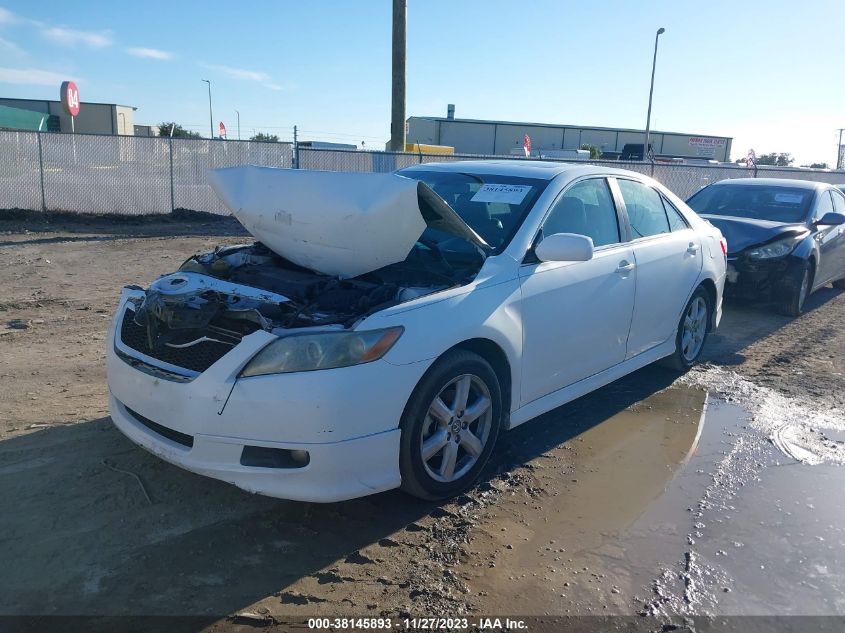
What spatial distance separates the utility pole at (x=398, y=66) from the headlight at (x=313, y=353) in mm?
11683

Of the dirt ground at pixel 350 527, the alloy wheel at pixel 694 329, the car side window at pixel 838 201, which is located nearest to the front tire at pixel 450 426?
the dirt ground at pixel 350 527

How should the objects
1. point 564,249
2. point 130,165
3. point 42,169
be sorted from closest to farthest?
1. point 564,249
2. point 42,169
3. point 130,165

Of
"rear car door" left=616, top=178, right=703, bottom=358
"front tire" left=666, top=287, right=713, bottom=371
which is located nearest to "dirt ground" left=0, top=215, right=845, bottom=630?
"front tire" left=666, top=287, right=713, bottom=371

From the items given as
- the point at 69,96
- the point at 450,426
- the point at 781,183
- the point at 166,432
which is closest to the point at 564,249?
the point at 450,426

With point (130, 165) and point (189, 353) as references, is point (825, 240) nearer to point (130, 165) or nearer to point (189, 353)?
point (189, 353)

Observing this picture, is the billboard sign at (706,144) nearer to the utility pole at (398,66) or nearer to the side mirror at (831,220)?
the utility pole at (398,66)

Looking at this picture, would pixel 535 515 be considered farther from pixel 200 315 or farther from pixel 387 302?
pixel 200 315

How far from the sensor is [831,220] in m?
8.73

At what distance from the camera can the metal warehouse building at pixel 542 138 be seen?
59.6 m

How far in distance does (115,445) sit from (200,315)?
126cm

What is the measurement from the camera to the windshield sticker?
9.27 m

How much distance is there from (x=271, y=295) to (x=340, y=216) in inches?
23.2

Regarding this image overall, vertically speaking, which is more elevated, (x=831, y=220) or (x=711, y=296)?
(x=831, y=220)

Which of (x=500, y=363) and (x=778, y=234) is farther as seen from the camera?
(x=778, y=234)
